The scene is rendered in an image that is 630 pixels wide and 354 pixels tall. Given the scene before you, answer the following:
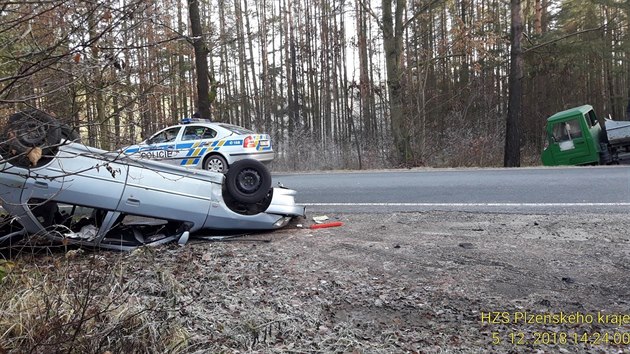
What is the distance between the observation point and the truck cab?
601 inches

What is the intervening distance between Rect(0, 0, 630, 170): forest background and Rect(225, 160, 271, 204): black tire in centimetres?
110

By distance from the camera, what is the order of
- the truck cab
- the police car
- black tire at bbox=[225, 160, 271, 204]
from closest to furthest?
black tire at bbox=[225, 160, 271, 204] → the police car → the truck cab

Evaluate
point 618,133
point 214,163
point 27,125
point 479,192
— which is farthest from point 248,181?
point 618,133

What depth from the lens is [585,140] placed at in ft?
50.3

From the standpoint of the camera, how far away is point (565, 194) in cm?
765

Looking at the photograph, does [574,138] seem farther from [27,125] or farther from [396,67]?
[27,125]

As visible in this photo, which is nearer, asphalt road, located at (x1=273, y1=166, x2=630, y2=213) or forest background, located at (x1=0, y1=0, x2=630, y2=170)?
forest background, located at (x1=0, y1=0, x2=630, y2=170)

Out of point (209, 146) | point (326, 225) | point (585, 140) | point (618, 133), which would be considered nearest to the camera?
point (326, 225)

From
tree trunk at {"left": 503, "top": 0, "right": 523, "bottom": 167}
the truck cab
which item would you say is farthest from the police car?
the truck cab

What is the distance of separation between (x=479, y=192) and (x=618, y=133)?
30.3ft

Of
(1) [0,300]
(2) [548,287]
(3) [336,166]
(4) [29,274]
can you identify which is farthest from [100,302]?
(3) [336,166]

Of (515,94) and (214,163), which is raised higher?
(515,94)

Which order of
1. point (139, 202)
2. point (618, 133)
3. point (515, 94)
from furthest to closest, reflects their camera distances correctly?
point (515, 94), point (618, 133), point (139, 202)

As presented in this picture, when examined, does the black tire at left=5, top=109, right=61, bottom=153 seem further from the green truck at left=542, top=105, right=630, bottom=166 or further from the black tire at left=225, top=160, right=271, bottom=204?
the green truck at left=542, top=105, right=630, bottom=166
